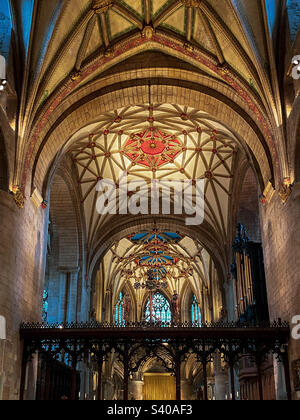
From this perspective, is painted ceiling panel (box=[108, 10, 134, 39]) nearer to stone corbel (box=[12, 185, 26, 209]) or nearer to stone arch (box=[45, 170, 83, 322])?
stone corbel (box=[12, 185, 26, 209])

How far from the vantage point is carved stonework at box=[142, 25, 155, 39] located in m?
13.5

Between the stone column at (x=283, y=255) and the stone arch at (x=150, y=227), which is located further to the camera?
the stone arch at (x=150, y=227)

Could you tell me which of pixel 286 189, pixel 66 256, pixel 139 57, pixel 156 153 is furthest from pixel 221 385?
pixel 139 57

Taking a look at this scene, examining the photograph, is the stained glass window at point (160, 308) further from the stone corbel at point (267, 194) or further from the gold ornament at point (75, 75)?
the gold ornament at point (75, 75)

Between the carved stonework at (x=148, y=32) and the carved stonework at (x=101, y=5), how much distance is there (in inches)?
49.0

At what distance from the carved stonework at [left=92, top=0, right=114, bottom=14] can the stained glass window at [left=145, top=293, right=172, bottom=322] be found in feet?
88.0

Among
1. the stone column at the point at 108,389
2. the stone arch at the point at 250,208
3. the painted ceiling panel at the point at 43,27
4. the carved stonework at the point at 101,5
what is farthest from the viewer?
the stone column at the point at 108,389

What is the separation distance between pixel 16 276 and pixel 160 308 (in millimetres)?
26660

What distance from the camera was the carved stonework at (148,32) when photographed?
13457 millimetres

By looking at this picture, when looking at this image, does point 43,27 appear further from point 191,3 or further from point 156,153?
point 156,153

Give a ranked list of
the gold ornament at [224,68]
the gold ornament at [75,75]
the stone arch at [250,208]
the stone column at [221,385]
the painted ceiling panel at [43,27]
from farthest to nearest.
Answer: the stone column at [221,385] < the stone arch at [250,208] < the gold ornament at [75,75] < the gold ornament at [224,68] < the painted ceiling panel at [43,27]

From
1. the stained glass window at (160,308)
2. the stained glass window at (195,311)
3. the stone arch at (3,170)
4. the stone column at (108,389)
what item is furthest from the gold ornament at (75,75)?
the stained glass window at (160,308)
